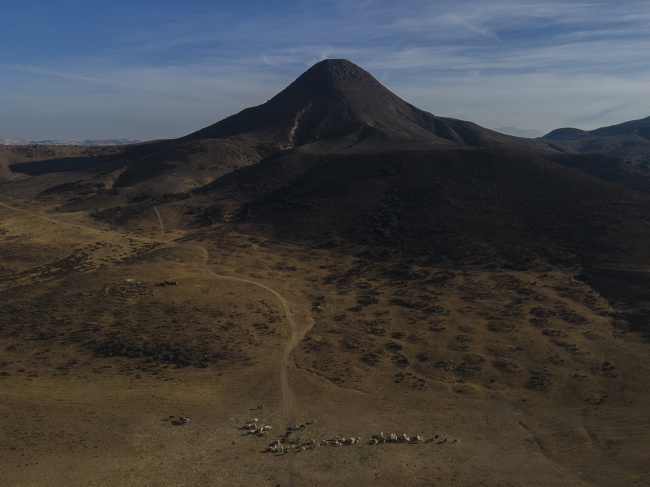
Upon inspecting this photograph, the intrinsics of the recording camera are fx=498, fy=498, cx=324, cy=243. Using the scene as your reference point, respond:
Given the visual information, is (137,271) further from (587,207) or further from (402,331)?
(587,207)

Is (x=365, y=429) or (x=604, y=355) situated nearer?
(x=365, y=429)

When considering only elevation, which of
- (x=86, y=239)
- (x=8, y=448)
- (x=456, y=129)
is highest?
(x=456, y=129)

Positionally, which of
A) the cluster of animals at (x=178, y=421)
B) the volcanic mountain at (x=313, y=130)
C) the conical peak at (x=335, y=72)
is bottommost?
the cluster of animals at (x=178, y=421)

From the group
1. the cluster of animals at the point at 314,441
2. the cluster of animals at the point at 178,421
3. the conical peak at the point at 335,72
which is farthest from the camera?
the conical peak at the point at 335,72

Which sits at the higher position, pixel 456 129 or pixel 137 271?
pixel 456 129

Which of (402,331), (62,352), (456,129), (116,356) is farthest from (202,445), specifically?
(456,129)

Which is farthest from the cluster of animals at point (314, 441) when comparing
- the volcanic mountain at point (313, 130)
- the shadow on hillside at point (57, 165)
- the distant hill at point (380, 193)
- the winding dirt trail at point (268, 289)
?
the shadow on hillside at point (57, 165)

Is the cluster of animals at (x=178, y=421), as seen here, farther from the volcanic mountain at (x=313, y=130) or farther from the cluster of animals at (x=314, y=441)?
the volcanic mountain at (x=313, y=130)
